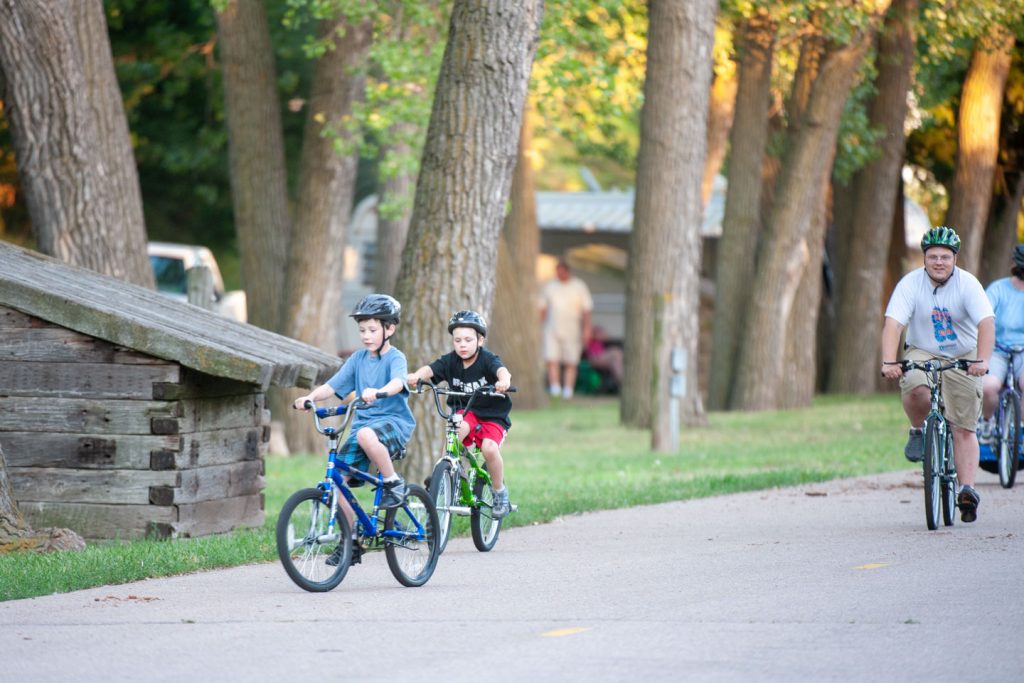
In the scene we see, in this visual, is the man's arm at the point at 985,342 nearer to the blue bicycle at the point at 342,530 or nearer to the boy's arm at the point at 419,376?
the boy's arm at the point at 419,376

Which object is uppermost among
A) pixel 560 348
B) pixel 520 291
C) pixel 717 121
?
pixel 717 121

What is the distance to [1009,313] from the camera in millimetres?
13727

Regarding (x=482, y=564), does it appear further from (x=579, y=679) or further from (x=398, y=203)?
(x=398, y=203)

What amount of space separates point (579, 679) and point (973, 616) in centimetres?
Result: 227

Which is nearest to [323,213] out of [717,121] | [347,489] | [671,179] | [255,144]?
[255,144]

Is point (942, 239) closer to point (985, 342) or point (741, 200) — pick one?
point (985, 342)

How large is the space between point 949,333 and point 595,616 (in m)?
4.42

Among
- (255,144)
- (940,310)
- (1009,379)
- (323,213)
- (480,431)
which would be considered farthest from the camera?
(255,144)

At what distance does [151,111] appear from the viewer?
31.8 meters

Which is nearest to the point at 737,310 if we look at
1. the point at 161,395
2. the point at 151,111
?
the point at 151,111

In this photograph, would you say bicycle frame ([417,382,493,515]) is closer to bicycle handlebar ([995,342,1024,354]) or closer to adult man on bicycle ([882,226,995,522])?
adult man on bicycle ([882,226,995,522])

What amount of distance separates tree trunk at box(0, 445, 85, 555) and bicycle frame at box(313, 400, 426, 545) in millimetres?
2357

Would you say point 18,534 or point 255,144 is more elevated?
point 255,144

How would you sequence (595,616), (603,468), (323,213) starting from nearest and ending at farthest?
(595,616) → (603,468) → (323,213)
